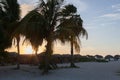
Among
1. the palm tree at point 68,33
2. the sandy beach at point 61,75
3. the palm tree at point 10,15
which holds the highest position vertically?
the palm tree at point 10,15

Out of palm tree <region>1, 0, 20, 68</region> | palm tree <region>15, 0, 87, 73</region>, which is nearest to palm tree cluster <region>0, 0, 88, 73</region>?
palm tree <region>15, 0, 87, 73</region>

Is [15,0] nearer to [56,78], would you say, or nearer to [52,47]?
[52,47]

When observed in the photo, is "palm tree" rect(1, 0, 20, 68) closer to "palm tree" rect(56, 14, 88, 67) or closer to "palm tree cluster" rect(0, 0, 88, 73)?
"palm tree cluster" rect(0, 0, 88, 73)

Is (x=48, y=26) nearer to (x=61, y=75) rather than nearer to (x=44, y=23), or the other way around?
(x=44, y=23)

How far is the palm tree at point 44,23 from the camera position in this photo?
87.2ft

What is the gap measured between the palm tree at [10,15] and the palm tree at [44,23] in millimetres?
3801

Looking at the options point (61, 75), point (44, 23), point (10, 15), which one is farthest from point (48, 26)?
point (10, 15)

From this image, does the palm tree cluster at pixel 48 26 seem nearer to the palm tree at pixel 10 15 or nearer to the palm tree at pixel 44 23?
the palm tree at pixel 44 23

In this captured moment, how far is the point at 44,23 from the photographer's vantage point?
26734mm

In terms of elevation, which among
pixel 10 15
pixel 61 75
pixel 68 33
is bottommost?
pixel 61 75

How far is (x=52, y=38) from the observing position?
26734mm

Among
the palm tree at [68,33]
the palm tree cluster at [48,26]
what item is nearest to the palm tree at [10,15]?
the palm tree cluster at [48,26]

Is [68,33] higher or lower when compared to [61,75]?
higher

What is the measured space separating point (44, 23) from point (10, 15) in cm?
640
